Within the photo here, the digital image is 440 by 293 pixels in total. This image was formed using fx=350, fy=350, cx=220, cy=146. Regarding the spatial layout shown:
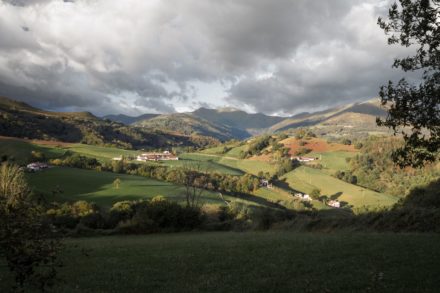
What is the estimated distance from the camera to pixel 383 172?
6841 inches

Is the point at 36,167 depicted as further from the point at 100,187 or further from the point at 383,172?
the point at 383,172

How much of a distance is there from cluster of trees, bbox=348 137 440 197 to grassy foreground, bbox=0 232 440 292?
143505 millimetres

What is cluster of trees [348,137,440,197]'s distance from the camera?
153 m

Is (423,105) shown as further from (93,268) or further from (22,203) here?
(93,268)

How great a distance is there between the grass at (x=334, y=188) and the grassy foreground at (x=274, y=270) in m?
113

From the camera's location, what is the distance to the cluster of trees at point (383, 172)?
152750 mm

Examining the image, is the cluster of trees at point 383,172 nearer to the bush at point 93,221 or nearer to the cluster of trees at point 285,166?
the cluster of trees at point 285,166

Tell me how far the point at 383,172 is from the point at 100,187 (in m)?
134

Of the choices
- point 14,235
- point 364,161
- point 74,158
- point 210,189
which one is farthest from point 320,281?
point 364,161

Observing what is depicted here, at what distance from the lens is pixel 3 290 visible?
1488 centimetres

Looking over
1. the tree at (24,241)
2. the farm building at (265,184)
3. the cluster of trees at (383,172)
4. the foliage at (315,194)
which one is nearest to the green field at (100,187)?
the farm building at (265,184)

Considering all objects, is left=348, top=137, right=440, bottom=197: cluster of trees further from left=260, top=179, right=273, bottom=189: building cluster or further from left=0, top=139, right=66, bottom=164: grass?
left=0, top=139, right=66, bottom=164: grass

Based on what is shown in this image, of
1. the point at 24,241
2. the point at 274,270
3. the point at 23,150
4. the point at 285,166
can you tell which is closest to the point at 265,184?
the point at 285,166

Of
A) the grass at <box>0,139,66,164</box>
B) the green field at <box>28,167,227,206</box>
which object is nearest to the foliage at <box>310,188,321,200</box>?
the green field at <box>28,167,227,206</box>
